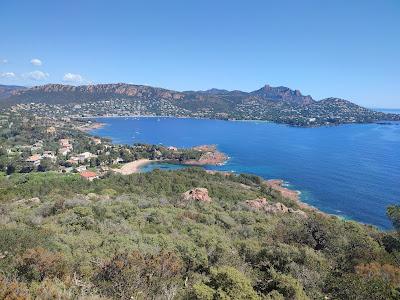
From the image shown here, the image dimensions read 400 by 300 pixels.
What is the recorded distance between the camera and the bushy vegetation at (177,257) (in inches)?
452

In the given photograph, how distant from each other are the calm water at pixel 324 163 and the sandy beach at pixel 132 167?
2940mm

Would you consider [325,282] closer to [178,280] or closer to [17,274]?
[178,280]

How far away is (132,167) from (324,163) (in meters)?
42.2

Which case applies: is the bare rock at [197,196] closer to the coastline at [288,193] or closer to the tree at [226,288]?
the coastline at [288,193]

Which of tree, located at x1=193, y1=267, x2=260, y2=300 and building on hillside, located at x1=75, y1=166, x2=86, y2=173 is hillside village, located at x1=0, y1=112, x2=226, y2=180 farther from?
tree, located at x1=193, y1=267, x2=260, y2=300

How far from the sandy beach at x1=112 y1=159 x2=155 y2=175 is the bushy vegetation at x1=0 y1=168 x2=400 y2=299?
39.9 meters

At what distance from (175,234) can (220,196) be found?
24709 mm

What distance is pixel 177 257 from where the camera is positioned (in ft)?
50.6

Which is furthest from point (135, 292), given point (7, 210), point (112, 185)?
point (112, 185)

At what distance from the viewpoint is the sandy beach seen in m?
73.5

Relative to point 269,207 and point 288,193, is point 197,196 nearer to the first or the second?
point 269,207

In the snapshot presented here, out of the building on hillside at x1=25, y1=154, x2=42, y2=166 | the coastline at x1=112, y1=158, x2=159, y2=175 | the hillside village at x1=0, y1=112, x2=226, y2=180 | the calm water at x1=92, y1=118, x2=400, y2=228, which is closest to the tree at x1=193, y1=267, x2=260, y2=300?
the calm water at x1=92, y1=118, x2=400, y2=228

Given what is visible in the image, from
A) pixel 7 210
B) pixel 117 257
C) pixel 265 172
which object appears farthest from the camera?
pixel 265 172

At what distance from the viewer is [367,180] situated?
66188 millimetres
